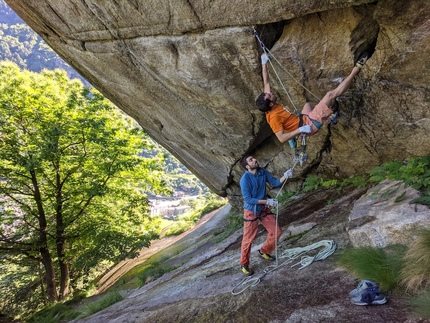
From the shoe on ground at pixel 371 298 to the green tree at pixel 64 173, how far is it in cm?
1174

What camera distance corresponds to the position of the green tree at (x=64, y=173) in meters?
12.5

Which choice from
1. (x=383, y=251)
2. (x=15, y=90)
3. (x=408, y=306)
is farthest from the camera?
(x=15, y=90)

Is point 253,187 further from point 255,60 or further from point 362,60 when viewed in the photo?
point 362,60

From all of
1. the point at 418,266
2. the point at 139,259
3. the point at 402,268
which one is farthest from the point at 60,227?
the point at 418,266

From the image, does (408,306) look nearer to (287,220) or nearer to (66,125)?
(287,220)

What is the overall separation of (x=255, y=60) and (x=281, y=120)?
5.24 ft

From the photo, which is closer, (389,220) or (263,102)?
(389,220)

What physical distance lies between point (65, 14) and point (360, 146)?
27.3ft

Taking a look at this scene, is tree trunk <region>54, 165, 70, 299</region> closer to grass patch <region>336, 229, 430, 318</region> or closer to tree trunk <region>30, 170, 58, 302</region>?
tree trunk <region>30, 170, 58, 302</region>

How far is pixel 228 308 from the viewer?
4.35m

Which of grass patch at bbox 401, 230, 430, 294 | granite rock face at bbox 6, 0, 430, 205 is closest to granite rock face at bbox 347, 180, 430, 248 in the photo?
grass patch at bbox 401, 230, 430, 294

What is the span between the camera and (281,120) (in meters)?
5.54

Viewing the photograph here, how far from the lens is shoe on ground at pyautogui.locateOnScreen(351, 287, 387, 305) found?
311 centimetres

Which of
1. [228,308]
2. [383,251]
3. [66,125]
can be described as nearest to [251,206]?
[228,308]
